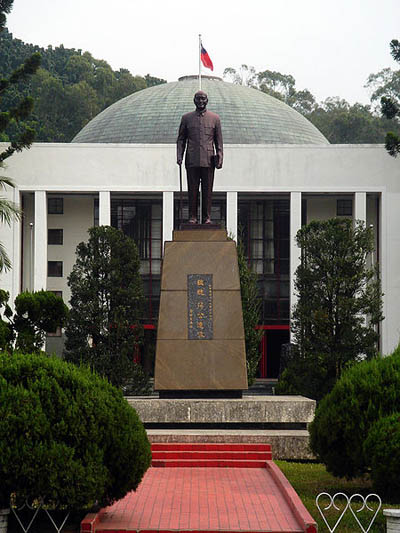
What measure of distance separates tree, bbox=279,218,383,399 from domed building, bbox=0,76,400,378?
27.6 feet

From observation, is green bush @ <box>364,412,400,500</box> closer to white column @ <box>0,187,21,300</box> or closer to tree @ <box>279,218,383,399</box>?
tree @ <box>279,218,383,399</box>

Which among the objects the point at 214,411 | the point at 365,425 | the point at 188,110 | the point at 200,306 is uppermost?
the point at 188,110

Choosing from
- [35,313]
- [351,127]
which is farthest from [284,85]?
[35,313]

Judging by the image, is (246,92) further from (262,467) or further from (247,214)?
(262,467)

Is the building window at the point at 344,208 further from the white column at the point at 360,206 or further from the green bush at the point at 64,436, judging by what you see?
the green bush at the point at 64,436

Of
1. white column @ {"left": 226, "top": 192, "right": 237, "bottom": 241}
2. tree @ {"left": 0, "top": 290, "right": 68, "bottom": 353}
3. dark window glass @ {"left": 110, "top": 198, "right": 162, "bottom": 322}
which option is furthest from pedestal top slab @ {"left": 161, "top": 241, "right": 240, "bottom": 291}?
dark window glass @ {"left": 110, "top": 198, "right": 162, "bottom": 322}

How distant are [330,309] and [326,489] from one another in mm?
12448

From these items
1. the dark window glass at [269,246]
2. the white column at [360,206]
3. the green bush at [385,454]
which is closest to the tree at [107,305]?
the white column at [360,206]

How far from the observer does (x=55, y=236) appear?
3453cm

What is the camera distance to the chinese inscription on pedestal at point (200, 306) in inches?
507

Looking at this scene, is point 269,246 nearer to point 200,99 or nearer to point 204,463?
point 200,99

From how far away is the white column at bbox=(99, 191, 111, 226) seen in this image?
31.3 meters

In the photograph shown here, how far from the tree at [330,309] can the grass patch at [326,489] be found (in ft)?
32.5

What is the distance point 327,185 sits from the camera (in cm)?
3177
